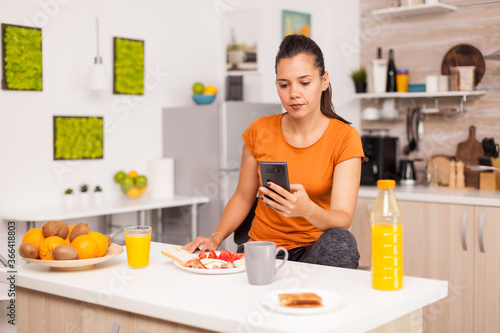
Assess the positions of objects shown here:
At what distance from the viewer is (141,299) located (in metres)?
1.31

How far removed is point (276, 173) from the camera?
69.1 inches

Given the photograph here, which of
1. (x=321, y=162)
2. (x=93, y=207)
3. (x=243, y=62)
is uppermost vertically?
(x=243, y=62)

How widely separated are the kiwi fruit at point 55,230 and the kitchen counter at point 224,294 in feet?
0.33

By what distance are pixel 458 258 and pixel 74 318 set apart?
2454 millimetres

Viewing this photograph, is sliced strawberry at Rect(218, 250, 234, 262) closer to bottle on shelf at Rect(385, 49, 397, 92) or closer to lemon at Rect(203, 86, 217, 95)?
bottle on shelf at Rect(385, 49, 397, 92)

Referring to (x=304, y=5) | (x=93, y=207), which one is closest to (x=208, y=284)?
(x=93, y=207)

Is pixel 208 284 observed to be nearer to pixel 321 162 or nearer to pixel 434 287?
pixel 434 287

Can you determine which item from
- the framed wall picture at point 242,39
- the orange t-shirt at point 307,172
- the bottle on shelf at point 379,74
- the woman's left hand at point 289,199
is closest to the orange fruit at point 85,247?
the woman's left hand at point 289,199

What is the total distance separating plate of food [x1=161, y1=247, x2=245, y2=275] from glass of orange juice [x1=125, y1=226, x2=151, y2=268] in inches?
3.0

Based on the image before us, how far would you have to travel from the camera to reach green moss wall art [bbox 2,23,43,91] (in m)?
3.64

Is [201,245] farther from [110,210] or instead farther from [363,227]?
[363,227]

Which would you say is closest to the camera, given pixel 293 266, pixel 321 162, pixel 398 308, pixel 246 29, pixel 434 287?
pixel 398 308

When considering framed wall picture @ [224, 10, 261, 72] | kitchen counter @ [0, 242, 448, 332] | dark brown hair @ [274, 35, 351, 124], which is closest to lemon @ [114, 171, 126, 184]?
framed wall picture @ [224, 10, 261, 72]

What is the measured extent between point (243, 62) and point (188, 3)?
63 centimetres
